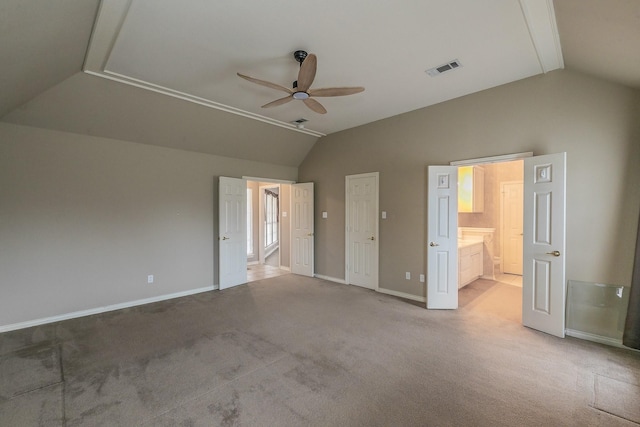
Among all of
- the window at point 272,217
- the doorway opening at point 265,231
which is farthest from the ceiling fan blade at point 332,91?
the window at point 272,217

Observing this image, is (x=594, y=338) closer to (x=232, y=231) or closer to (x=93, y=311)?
(x=232, y=231)

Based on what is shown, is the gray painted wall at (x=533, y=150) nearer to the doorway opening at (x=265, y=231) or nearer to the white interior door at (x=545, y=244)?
the white interior door at (x=545, y=244)

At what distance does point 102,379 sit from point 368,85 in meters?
4.15

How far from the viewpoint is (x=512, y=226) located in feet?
20.3

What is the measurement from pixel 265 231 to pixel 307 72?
234 inches

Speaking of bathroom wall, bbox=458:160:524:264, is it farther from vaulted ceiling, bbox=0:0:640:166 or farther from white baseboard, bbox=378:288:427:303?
vaulted ceiling, bbox=0:0:640:166

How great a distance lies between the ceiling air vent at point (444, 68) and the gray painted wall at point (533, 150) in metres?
0.96

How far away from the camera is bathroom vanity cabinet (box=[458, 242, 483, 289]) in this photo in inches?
196

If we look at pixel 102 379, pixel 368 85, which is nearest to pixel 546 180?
pixel 368 85

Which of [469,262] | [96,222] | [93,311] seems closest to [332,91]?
[96,222]

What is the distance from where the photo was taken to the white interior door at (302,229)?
6.12m

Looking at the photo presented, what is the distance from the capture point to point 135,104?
3.72 metres

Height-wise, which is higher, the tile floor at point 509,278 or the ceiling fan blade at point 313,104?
the ceiling fan blade at point 313,104

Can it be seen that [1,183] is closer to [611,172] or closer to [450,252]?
[450,252]
